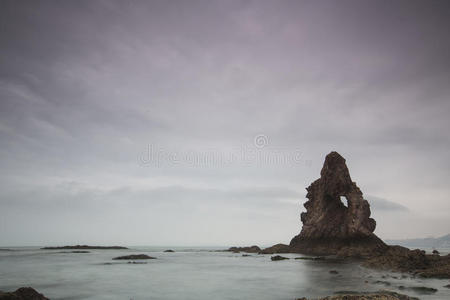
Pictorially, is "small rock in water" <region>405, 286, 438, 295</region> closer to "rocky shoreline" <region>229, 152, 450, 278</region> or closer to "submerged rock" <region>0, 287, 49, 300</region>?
→ "submerged rock" <region>0, 287, 49, 300</region>

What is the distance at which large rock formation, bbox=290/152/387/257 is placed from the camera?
226 feet

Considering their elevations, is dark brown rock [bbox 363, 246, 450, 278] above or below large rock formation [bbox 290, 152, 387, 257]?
below

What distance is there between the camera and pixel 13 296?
1379 cm

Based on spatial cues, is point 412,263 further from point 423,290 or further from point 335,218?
point 335,218

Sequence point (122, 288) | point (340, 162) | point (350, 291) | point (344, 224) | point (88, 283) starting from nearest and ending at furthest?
point (350, 291)
point (122, 288)
point (88, 283)
point (344, 224)
point (340, 162)

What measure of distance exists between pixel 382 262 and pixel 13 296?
128 ft

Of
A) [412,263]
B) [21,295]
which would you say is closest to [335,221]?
[412,263]

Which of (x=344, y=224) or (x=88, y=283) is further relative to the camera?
(x=344, y=224)

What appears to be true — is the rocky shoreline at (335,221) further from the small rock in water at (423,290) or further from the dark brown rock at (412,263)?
the small rock in water at (423,290)

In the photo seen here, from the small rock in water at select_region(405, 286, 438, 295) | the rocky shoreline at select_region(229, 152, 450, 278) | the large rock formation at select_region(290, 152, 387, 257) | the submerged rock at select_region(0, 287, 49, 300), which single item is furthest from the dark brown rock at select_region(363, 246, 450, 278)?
the submerged rock at select_region(0, 287, 49, 300)

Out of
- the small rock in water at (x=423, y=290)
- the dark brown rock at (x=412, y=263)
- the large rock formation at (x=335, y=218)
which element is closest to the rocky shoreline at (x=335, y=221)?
the large rock formation at (x=335, y=218)

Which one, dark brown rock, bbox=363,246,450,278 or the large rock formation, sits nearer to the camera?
dark brown rock, bbox=363,246,450,278

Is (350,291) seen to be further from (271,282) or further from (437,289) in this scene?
(271,282)

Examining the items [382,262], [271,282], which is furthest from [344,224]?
[271,282]
